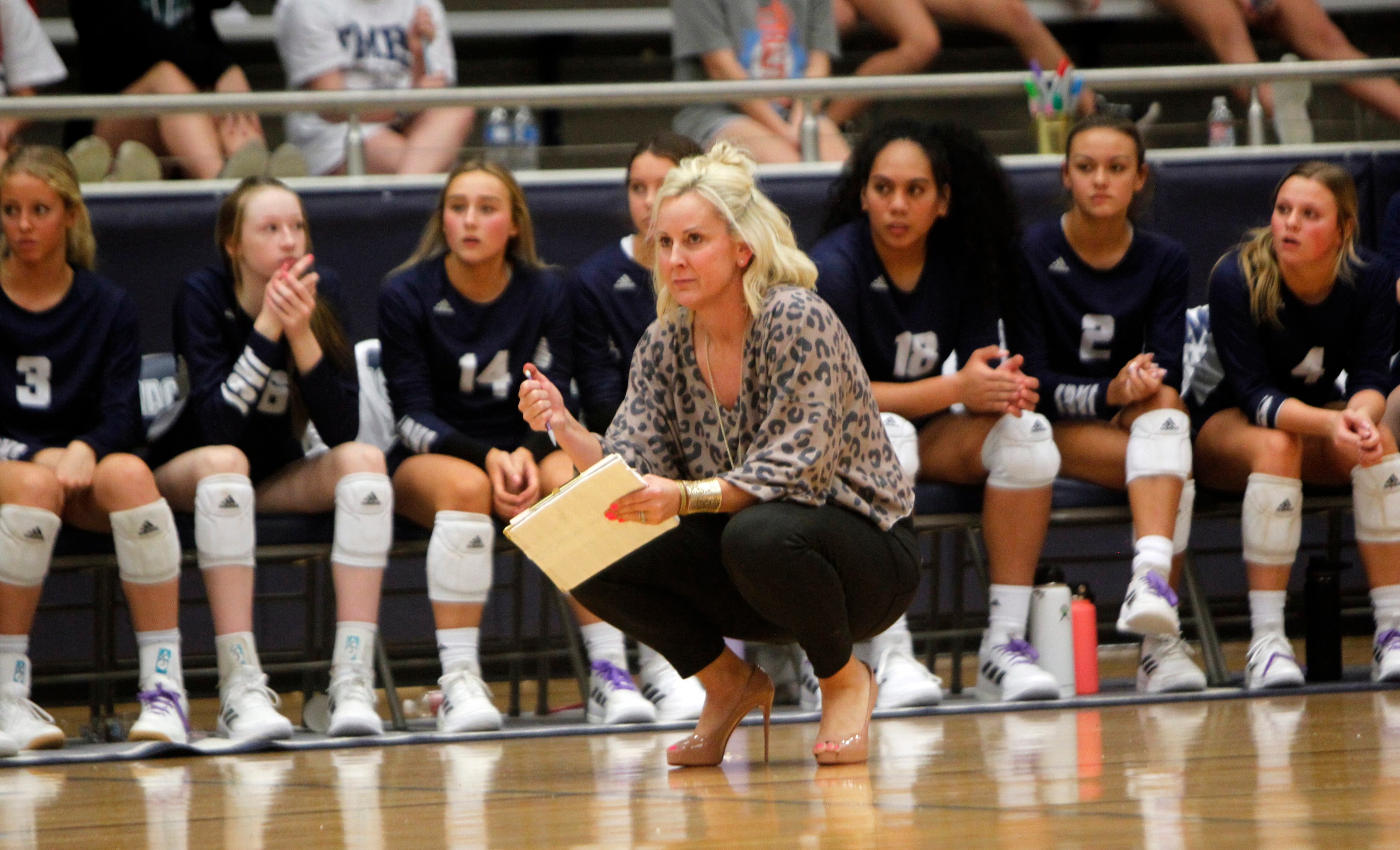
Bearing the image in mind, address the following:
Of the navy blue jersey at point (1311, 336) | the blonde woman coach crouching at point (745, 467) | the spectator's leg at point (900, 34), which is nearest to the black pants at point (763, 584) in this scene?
the blonde woman coach crouching at point (745, 467)

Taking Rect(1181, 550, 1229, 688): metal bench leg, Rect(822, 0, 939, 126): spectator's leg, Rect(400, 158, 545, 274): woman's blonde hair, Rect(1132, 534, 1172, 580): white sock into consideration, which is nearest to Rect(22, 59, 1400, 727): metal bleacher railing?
Rect(1181, 550, 1229, 688): metal bench leg

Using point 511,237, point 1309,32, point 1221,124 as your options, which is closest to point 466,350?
point 511,237

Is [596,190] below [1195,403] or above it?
above

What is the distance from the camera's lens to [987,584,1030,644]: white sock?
3.61m

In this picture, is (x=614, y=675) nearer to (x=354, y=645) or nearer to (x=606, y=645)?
(x=606, y=645)

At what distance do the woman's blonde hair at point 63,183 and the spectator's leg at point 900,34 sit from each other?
2638 millimetres

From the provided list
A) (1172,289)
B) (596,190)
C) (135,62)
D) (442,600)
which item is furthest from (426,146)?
(1172,289)

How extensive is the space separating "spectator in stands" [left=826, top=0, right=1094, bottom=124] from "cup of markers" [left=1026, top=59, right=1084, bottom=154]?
0.78 metres

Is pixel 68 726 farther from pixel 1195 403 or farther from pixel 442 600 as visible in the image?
pixel 1195 403

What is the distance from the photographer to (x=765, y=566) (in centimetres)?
243

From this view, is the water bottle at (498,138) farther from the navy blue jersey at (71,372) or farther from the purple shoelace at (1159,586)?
the purple shoelace at (1159,586)

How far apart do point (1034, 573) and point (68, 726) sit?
2260mm

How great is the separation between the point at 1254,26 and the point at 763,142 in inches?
82.9

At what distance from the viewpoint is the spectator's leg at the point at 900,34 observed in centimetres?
550
